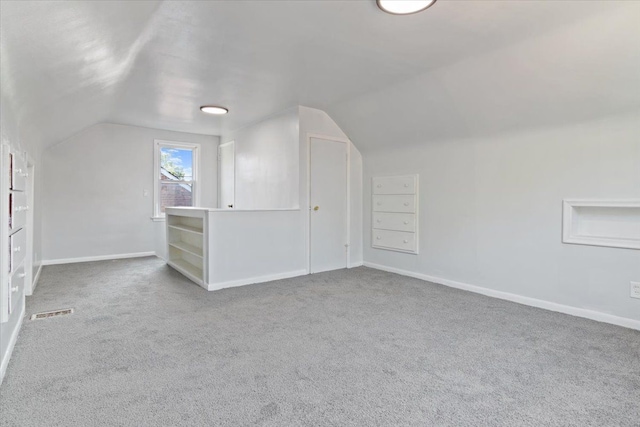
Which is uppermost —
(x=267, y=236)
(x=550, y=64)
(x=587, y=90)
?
(x=550, y=64)

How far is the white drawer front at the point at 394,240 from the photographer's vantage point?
176 inches

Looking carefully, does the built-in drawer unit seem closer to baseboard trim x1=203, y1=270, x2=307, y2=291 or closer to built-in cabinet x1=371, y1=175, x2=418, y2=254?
baseboard trim x1=203, y1=270, x2=307, y2=291

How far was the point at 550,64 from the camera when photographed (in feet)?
8.84

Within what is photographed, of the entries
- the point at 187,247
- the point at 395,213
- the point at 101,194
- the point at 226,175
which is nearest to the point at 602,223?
the point at 395,213

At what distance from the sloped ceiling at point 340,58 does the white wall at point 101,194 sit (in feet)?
4.87

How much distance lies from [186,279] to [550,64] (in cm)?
435

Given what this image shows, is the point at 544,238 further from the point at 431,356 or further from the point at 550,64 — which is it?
the point at 431,356

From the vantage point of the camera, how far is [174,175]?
643cm

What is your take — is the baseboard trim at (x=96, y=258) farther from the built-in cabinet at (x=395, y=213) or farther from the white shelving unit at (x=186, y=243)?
the built-in cabinet at (x=395, y=213)

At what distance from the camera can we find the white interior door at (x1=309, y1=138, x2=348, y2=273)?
473cm

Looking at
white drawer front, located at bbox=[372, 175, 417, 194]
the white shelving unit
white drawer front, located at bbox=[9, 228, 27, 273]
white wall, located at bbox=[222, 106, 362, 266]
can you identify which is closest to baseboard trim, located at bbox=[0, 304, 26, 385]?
white drawer front, located at bbox=[9, 228, 27, 273]

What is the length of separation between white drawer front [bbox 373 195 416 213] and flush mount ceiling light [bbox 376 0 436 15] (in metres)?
2.55

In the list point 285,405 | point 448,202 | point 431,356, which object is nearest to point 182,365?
point 285,405

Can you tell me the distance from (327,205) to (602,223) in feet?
9.85
